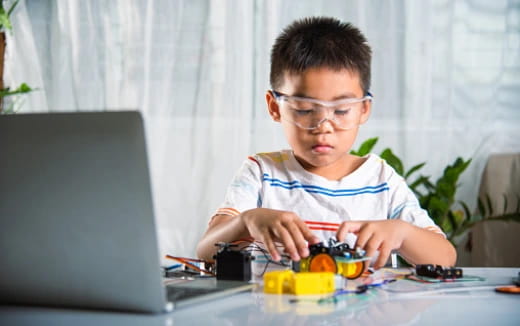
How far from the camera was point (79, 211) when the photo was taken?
2.57 feet

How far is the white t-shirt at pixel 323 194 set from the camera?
5.24 ft

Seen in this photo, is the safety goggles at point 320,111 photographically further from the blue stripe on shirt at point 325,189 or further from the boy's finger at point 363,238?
the boy's finger at point 363,238

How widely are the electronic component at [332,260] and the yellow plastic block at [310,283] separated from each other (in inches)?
3.1

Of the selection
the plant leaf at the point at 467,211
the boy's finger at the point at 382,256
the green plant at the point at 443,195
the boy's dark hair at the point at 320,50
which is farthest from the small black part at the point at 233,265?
the plant leaf at the point at 467,211

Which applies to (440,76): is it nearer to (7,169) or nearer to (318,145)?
(318,145)

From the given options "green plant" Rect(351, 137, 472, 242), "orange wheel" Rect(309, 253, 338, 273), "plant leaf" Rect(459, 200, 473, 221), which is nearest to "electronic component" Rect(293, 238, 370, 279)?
"orange wheel" Rect(309, 253, 338, 273)

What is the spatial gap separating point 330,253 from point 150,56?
283cm

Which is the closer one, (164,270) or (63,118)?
(63,118)

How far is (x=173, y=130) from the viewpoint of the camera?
146 inches

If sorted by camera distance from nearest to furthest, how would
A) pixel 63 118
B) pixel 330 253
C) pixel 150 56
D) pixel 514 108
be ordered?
pixel 63 118, pixel 330 253, pixel 514 108, pixel 150 56

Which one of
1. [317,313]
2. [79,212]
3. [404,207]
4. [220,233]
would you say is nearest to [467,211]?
[404,207]

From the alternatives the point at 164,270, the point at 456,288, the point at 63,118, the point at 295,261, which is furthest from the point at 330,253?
the point at 63,118

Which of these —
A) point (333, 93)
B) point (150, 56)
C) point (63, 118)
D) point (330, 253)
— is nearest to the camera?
point (63, 118)

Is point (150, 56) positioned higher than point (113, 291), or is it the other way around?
point (150, 56)
